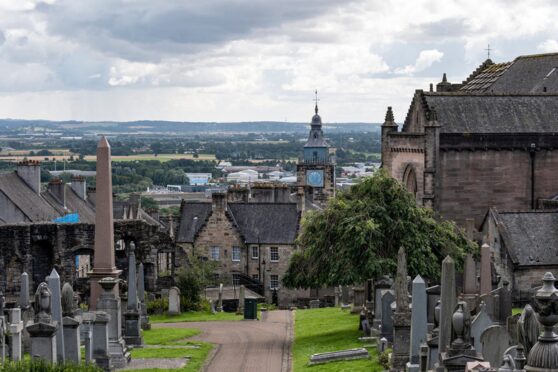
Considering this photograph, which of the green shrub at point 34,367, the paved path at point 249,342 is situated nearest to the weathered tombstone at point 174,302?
the paved path at point 249,342

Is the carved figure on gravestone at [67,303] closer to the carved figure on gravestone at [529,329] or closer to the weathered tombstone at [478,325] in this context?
the weathered tombstone at [478,325]

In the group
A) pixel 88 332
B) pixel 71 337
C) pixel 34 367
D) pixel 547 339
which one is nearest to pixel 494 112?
pixel 88 332

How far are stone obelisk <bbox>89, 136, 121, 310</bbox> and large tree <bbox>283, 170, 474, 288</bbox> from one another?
899 cm

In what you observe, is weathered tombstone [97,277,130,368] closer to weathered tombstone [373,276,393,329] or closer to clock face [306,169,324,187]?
weathered tombstone [373,276,393,329]

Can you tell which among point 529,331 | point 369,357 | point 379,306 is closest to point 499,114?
point 379,306

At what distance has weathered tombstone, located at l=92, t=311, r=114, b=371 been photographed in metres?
36.6

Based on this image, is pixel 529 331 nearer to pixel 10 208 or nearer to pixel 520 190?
pixel 520 190

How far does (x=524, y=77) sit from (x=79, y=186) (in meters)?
35.0

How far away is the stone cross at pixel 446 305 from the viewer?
2634 cm

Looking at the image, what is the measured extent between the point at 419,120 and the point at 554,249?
13228 mm

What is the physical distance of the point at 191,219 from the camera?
8294 centimetres

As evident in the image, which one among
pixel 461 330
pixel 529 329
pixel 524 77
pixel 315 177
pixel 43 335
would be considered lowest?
pixel 43 335

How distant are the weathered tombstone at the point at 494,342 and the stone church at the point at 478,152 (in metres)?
38.1

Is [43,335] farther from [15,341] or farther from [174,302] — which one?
[174,302]
